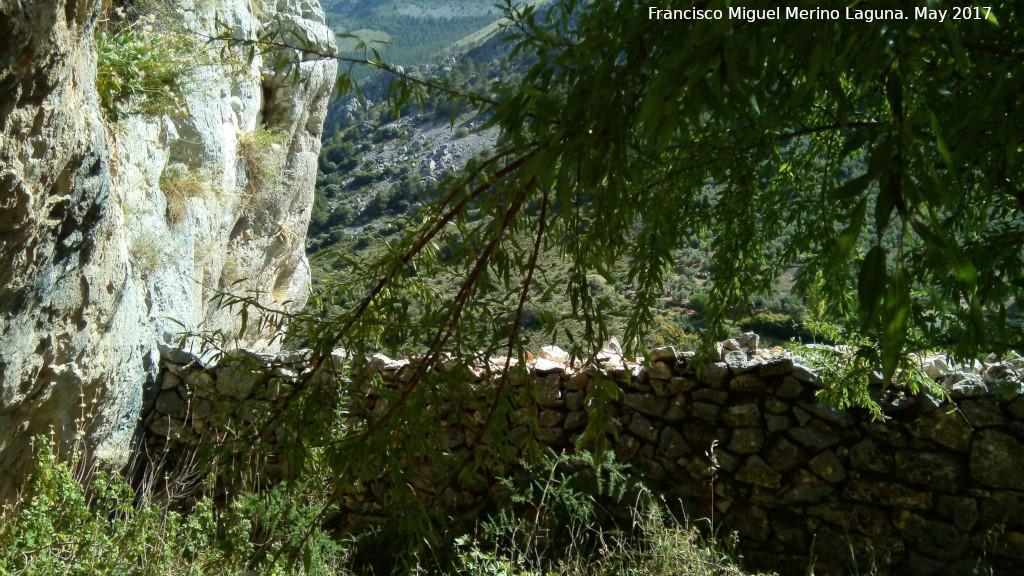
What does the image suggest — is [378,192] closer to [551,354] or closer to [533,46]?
[551,354]

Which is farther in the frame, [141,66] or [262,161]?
[262,161]

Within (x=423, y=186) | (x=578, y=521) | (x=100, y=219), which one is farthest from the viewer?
(x=423, y=186)

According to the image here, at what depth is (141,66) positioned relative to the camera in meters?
4.24

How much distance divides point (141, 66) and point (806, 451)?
4863 millimetres

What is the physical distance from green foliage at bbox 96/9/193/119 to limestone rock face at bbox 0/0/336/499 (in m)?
0.13

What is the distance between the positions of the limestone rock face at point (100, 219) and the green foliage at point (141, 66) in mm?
125

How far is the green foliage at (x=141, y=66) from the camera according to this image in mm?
3766

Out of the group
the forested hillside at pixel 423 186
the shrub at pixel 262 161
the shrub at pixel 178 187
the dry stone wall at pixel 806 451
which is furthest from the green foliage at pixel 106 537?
the shrub at pixel 262 161

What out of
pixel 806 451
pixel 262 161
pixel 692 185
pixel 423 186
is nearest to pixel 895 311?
pixel 692 185

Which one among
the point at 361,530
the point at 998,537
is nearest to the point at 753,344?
the point at 998,537

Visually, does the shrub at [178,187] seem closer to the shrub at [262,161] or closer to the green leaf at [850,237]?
the shrub at [262,161]

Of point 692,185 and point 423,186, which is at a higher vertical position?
point 692,185

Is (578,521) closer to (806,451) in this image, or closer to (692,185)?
(806,451)

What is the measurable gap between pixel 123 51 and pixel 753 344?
458 centimetres
